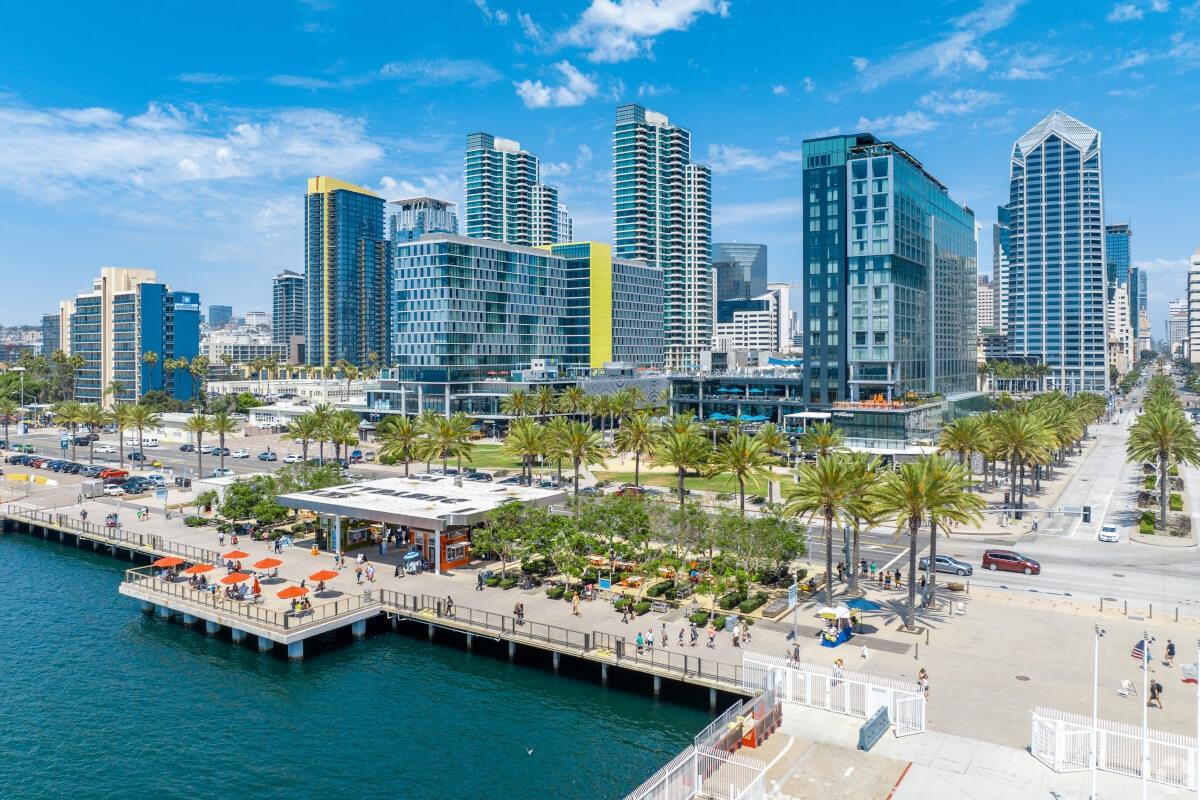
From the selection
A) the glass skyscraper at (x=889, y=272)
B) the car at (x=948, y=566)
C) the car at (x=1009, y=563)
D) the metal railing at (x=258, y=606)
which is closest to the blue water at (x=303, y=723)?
the metal railing at (x=258, y=606)

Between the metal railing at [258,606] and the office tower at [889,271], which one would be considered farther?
the office tower at [889,271]

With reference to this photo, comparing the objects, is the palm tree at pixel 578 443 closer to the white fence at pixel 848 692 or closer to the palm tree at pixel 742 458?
the palm tree at pixel 742 458

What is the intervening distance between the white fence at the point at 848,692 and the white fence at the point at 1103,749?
206 inches

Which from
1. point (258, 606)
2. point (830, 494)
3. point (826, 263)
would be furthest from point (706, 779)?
point (826, 263)

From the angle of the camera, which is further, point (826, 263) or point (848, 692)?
point (826, 263)

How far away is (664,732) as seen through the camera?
46.6 meters

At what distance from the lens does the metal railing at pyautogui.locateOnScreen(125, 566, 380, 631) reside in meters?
58.8

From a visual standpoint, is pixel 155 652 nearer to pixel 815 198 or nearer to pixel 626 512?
pixel 626 512

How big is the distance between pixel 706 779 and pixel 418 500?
1919 inches

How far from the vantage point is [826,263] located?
15538 centimetres

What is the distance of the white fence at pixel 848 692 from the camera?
132ft

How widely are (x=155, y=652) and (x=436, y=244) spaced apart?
13590 centimetres

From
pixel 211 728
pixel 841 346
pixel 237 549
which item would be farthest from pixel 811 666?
pixel 841 346

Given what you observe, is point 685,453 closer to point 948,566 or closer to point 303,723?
point 948,566
